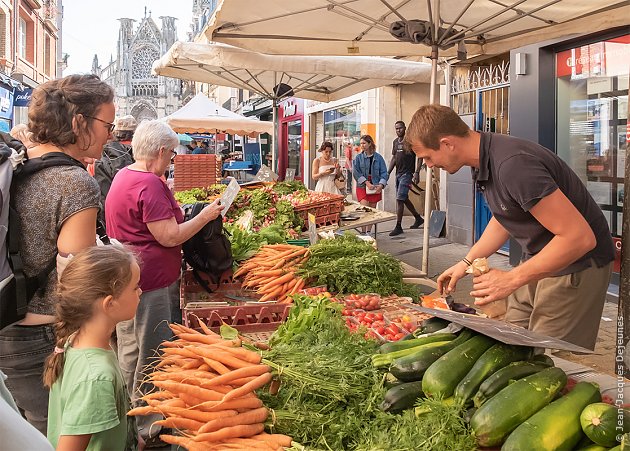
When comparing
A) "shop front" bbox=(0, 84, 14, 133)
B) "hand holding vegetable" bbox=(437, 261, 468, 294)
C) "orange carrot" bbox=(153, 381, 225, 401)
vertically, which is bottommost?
"orange carrot" bbox=(153, 381, 225, 401)

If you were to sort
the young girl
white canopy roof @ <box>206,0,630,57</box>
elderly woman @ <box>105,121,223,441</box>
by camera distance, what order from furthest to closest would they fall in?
white canopy roof @ <box>206,0,630,57</box> < elderly woman @ <box>105,121,223,441</box> < the young girl

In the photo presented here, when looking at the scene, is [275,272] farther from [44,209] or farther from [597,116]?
[597,116]

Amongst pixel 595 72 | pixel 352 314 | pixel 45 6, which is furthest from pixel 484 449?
pixel 45 6

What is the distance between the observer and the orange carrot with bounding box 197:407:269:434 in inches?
90.4

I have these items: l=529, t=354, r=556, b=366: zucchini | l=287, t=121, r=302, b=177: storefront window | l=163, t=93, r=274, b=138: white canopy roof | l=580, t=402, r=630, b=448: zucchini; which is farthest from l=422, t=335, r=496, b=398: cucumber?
l=287, t=121, r=302, b=177: storefront window

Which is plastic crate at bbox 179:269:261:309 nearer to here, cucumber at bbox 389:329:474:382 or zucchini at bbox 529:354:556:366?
cucumber at bbox 389:329:474:382

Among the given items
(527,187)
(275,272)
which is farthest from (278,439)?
(275,272)

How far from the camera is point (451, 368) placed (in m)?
2.30

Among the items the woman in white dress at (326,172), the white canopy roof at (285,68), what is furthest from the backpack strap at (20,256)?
the woman in white dress at (326,172)

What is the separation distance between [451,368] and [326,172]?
32.8 ft

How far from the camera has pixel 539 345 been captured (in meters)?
2.26

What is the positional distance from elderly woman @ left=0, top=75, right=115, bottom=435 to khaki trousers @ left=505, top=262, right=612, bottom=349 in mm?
2426

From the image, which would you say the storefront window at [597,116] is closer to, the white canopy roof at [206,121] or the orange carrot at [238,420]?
the orange carrot at [238,420]

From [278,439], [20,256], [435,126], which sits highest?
[435,126]
